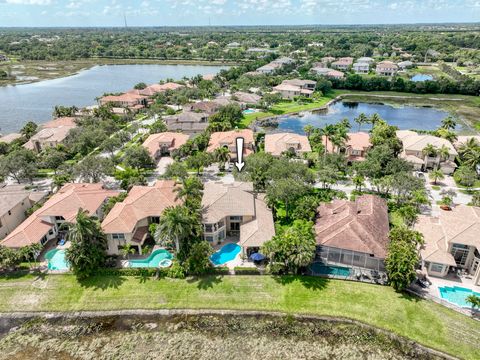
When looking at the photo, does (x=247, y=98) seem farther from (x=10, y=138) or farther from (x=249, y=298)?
(x=249, y=298)

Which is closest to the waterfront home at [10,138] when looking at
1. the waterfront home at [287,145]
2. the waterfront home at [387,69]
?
the waterfront home at [287,145]

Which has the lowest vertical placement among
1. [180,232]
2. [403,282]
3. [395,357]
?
[395,357]

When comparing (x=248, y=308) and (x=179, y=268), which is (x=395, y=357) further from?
(x=179, y=268)

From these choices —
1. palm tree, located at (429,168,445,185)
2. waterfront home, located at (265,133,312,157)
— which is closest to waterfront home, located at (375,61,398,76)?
waterfront home, located at (265,133,312,157)

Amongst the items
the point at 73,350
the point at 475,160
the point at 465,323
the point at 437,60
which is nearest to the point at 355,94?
the point at 475,160

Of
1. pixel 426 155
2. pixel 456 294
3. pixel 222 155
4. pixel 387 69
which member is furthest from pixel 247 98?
pixel 387 69

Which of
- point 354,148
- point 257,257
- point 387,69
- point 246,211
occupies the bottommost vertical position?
point 257,257

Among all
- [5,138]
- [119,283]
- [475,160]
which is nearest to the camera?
[119,283]
